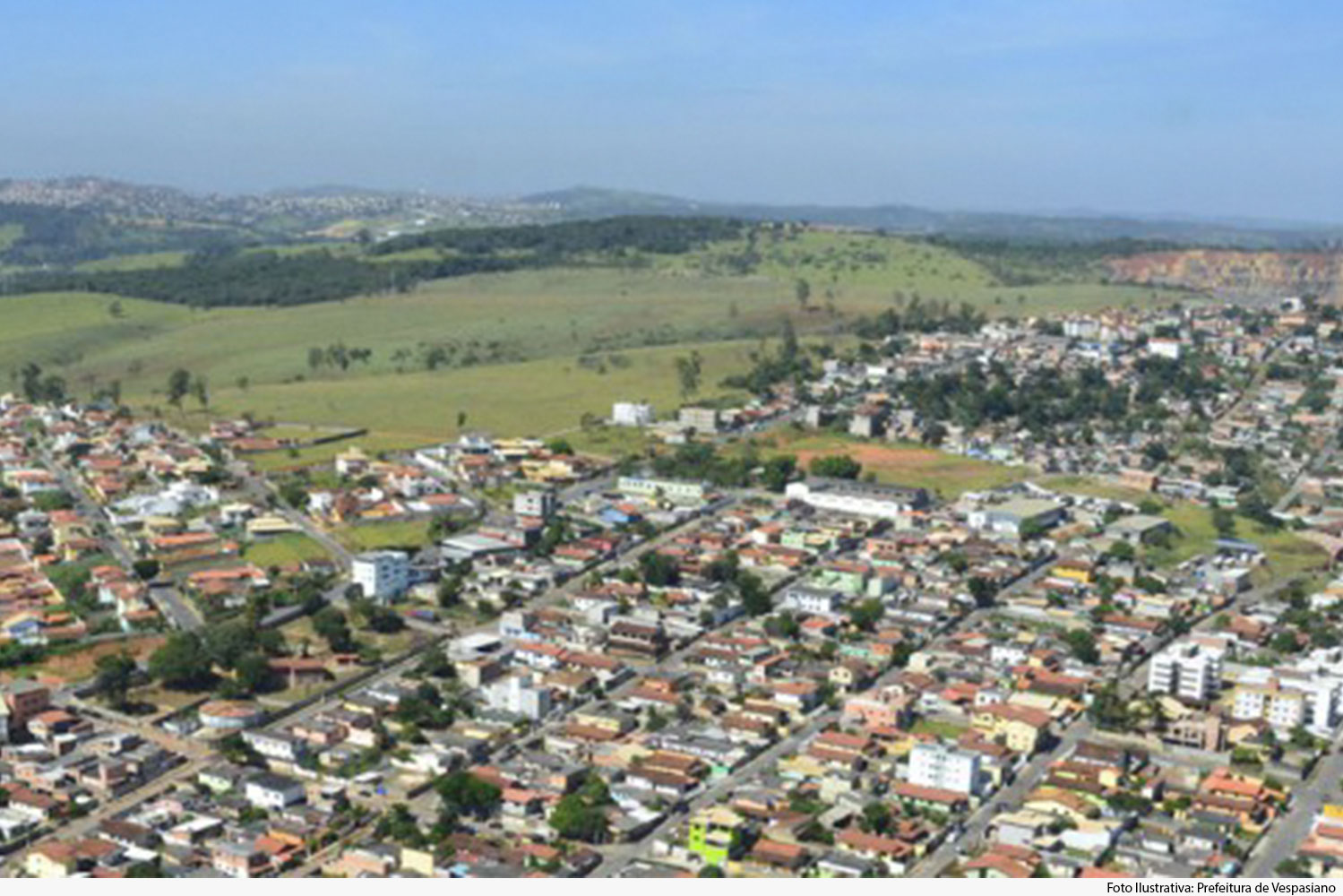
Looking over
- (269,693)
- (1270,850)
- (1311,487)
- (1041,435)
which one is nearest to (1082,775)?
(1270,850)

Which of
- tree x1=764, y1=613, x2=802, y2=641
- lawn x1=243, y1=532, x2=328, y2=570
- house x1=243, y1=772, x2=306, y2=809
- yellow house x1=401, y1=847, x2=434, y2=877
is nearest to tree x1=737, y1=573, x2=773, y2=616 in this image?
tree x1=764, y1=613, x2=802, y2=641

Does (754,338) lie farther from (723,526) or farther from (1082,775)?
(1082,775)

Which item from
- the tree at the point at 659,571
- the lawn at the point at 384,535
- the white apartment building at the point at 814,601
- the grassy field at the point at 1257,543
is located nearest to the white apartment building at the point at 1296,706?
the white apartment building at the point at 814,601

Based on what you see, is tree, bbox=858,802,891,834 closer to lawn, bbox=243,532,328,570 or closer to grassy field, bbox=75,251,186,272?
lawn, bbox=243,532,328,570

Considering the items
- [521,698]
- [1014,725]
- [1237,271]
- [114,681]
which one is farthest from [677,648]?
[1237,271]

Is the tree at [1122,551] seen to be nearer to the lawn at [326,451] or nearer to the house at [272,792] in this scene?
the house at [272,792]

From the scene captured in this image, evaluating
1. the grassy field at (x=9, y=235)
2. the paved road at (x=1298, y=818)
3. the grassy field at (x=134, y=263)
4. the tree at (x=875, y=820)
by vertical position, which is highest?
the grassy field at (x=9, y=235)
